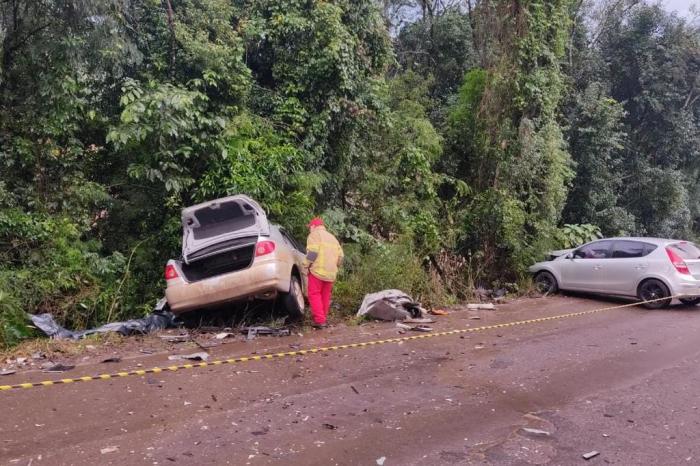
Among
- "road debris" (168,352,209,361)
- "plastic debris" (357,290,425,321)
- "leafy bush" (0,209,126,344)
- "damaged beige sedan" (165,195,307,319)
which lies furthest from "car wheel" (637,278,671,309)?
"leafy bush" (0,209,126,344)

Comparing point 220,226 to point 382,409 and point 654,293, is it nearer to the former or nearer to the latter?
point 382,409

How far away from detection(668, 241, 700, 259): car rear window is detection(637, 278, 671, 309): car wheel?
0.69 m

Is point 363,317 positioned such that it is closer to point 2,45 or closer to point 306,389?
point 306,389

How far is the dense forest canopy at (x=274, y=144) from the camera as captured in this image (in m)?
9.41

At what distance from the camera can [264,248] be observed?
7.91 metres

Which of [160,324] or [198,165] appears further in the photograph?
[198,165]

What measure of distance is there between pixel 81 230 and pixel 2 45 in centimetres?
320

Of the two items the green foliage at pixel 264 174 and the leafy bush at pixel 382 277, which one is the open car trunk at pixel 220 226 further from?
the leafy bush at pixel 382 277

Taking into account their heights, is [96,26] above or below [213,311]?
above

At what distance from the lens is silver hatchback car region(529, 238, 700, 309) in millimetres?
11227

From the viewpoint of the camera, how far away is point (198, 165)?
10281 mm

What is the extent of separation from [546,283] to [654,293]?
2370 mm

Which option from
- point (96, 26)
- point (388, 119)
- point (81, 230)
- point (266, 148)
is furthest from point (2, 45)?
point (388, 119)

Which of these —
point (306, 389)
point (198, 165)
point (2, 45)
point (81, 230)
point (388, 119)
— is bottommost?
point (306, 389)
